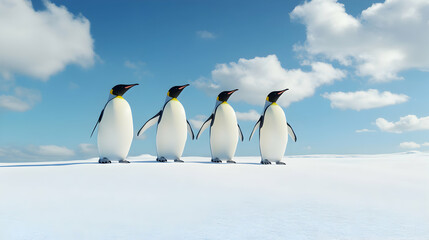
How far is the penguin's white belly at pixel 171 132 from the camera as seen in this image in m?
8.20

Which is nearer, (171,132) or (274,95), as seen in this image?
(171,132)

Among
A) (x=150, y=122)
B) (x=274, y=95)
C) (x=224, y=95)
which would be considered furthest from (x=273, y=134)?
(x=150, y=122)

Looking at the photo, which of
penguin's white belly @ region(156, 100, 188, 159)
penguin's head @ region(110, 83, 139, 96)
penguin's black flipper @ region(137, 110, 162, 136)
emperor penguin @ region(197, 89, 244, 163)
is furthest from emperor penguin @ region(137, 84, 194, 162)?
penguin's head @ region(110, 83, 139, 96)

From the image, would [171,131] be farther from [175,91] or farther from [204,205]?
[204,205]

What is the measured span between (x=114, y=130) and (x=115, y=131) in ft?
0.10

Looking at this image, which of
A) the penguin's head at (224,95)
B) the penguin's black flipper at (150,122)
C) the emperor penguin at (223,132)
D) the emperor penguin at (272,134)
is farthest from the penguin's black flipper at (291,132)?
the penguin's black flipper at (150,122)

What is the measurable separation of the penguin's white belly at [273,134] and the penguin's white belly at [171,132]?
6.17ft

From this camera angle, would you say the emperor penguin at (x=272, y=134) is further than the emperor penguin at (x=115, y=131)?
Yes

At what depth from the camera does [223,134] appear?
8.50m

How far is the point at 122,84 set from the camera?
8078 millimetres

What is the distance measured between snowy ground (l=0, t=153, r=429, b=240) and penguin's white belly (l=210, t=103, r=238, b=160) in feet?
6.97

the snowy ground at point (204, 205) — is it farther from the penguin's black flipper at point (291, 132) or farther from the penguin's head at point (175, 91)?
the penguin's black flipper at point (291, 132)

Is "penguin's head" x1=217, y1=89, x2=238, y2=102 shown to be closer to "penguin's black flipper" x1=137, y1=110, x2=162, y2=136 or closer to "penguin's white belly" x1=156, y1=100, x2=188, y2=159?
"penguin's white belly" x1=156, y1=100, x2=188, y2=159

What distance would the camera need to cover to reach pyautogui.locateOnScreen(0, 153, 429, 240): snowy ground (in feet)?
10.4
